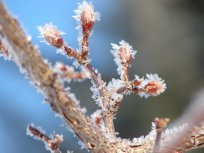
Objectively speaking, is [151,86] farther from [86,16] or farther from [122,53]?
[86,16]

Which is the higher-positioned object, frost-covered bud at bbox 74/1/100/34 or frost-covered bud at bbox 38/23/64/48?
frost-covered bud at bbox 74/1/100/34

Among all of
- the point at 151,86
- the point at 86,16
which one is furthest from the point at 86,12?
the point at 151,86

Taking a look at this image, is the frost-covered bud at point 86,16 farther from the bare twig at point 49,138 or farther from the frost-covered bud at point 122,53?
the bare twig at point 49,138

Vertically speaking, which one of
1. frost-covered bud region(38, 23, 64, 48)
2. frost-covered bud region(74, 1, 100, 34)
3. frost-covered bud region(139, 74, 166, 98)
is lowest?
frost-covered bud region(139, 74, 166, 98)

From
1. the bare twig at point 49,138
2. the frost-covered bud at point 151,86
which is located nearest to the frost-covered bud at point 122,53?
the frost-covered bud at point 151,86

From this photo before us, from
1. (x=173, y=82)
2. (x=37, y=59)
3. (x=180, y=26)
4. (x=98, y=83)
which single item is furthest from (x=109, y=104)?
(x=180, y=26)

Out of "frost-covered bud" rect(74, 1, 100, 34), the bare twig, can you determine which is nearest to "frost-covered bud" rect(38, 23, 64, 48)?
"frost-covered bud" rect(74, 1, 100, 34)

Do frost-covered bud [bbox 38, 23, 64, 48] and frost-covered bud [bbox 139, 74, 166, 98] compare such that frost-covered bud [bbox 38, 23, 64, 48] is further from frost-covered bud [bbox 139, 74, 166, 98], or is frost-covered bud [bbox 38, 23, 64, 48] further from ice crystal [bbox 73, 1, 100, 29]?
frost-covered bud [bbox 139, 74, 166, 98]
